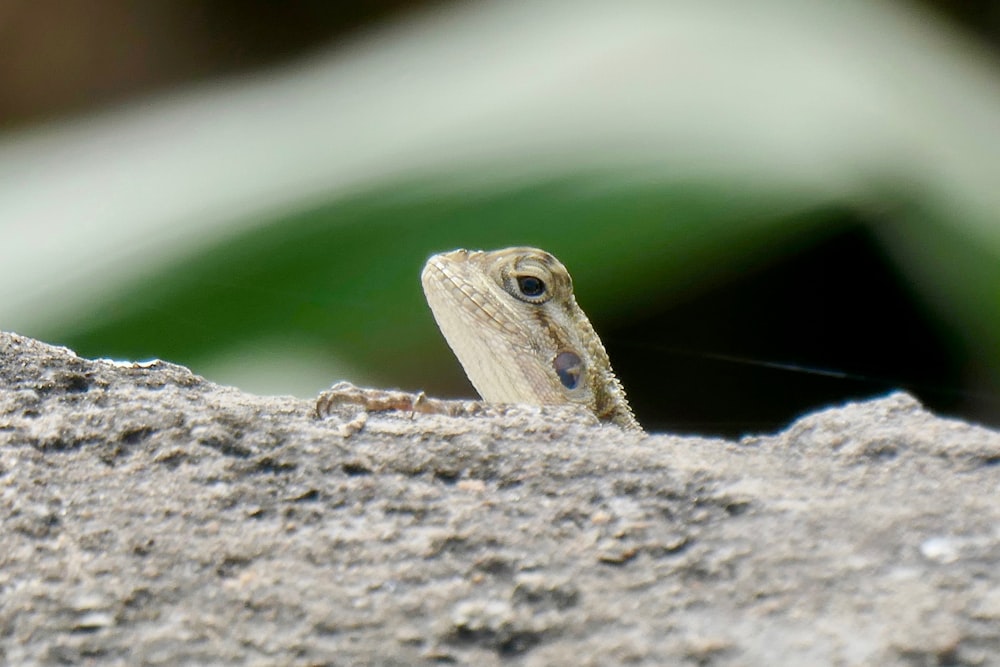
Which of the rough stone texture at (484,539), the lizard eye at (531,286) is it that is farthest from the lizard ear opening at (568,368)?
the rough stone texture at (484,539)

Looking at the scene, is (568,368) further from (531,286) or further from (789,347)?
(789,347)

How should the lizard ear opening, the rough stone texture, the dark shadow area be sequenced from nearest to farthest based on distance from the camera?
the rough stone texture, the lizard ear opening, the dark shadow area

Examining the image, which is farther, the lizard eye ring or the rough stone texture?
the lizard eye ring

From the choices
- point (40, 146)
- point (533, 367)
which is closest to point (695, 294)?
point (533, 367)

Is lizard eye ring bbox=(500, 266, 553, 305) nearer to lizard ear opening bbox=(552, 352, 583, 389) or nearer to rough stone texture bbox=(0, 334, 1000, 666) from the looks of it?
lizard ear opening bbox=(552, 352, 583, 389)

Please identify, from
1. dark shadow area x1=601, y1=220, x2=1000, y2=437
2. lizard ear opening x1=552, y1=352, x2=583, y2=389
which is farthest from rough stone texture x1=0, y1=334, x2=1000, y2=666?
dark shadow area x1=601, y1=220, x2=1000, y2=437

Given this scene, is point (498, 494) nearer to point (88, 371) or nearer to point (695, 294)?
point (88, 371)

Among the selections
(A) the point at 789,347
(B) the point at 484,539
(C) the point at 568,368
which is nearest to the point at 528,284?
(C) the point at 568,368

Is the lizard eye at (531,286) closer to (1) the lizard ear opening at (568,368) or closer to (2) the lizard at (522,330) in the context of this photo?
(2) the lizard at (522,330)

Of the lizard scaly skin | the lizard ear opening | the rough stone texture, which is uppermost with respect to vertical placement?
the lizard scaly skin
